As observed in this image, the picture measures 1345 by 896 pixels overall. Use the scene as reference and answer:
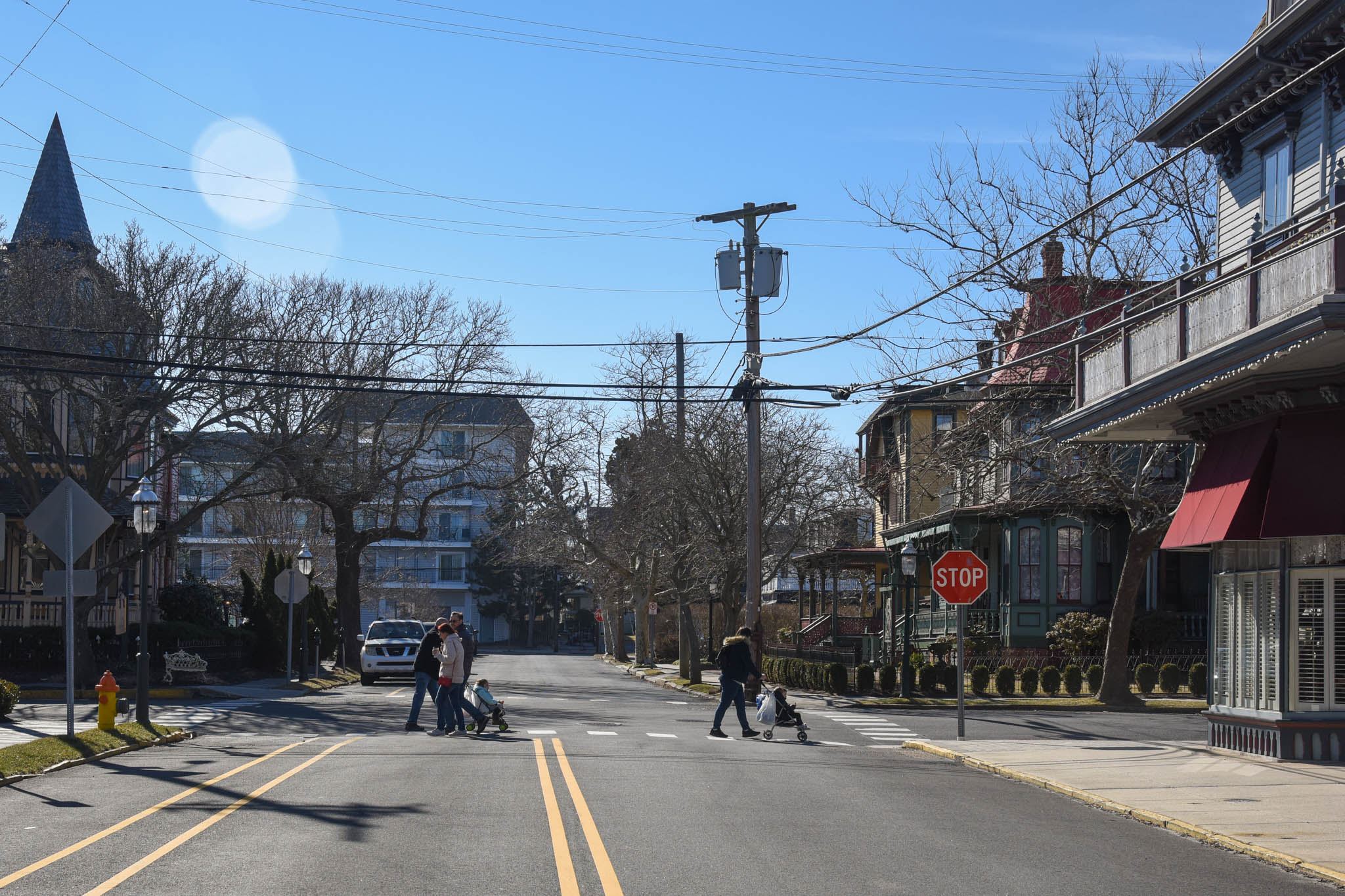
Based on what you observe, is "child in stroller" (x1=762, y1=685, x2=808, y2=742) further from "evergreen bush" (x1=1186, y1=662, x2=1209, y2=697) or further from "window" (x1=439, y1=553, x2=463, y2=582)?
"window" (x1=439, y1=553, x2=463, y2=582)

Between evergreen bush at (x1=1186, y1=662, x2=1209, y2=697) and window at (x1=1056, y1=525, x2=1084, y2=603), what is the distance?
789cm

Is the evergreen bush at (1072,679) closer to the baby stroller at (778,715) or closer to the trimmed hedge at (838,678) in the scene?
the trimmed hedge at (838,678)

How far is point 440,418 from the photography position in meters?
45.0

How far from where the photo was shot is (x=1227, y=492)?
656 inches

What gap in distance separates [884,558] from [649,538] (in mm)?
9418

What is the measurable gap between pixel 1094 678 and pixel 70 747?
78.9 ft

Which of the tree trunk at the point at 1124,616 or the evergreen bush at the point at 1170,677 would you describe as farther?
the evergreen bush at the point at 1170,677

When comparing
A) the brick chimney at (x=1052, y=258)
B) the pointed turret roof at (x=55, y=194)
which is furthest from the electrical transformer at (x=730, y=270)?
the pointed turret roof at (x=55, y=194)

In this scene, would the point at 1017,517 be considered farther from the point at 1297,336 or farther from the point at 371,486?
the point at 1297,336

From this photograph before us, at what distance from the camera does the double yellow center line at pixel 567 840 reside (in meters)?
8.28

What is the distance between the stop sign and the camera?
21.4 metres

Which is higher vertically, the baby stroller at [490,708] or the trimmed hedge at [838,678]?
the baby stroller at [490,708]

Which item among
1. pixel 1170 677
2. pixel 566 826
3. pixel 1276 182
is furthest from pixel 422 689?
pixel 1170 677

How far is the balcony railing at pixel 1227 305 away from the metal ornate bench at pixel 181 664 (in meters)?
22.5
